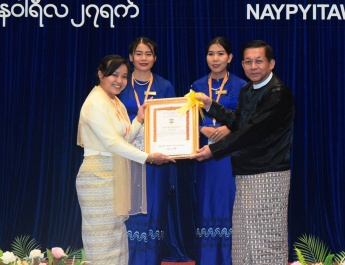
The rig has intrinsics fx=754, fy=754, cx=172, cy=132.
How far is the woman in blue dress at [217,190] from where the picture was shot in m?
5.56

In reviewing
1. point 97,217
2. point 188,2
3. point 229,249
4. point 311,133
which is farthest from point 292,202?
point 97,217

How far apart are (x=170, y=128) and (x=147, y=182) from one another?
1.92 ft

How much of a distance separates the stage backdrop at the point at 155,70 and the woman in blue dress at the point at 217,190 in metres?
1.11

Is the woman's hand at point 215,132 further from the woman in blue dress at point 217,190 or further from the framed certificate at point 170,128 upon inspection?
the framed certificate at point 170,128

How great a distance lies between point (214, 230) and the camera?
5574mm

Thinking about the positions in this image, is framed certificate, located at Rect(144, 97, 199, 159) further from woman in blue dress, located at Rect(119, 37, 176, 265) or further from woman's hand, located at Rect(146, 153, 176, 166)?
woman in blue dress, located at Rect(119, 37, 176, 265)

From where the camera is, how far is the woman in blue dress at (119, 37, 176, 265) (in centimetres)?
557

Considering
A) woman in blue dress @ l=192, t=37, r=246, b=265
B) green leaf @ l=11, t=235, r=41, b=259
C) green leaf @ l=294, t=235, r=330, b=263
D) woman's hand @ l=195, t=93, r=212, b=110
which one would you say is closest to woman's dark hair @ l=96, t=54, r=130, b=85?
woman's hand @ l=195, t=93, r=212, b=110

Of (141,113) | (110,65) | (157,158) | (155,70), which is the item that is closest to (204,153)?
(157,158)

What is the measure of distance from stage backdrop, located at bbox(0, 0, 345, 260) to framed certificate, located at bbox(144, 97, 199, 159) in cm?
158

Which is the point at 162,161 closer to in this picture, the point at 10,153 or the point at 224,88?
the point at 224,88

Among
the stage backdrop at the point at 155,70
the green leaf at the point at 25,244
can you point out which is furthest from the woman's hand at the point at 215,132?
the green leaf at the point at 25,244

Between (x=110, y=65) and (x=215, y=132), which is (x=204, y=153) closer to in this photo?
(x=215, y=132)

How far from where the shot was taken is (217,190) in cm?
557
